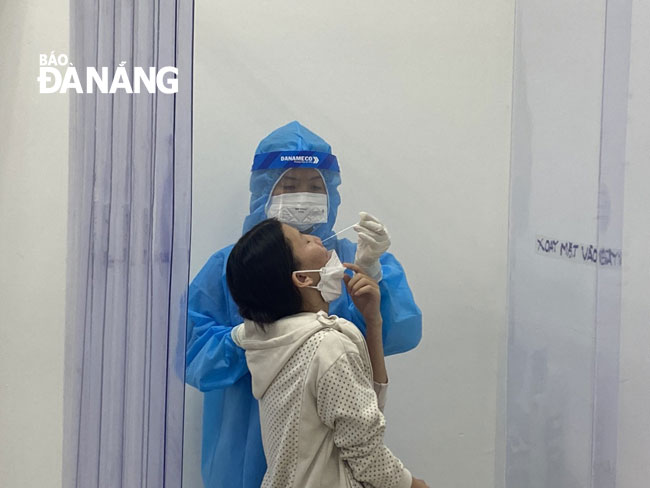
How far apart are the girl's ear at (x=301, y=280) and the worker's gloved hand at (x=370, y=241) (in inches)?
5.9

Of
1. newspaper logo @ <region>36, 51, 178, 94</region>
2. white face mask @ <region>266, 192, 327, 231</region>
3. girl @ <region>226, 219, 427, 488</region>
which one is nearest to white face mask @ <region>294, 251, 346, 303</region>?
girl @ <region>226, 219, 427, 488</region>

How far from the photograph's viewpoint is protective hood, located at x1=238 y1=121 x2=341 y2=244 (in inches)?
66.2

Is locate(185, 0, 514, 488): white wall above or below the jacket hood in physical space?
above

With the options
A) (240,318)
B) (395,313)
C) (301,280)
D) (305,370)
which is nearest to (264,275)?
(301,280)

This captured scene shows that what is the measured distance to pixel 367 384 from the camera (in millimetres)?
1354

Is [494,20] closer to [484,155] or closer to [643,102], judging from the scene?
[484,155]

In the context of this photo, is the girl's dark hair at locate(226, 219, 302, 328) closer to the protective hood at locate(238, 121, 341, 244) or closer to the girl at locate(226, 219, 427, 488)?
the girl at locate(226, 219, 427, 488)

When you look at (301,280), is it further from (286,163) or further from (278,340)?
(286,163)

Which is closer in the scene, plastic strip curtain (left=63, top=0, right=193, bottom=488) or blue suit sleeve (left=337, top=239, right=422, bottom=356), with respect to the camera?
plastic strip curtain (left=63, top=0, right=193, bottom=488)

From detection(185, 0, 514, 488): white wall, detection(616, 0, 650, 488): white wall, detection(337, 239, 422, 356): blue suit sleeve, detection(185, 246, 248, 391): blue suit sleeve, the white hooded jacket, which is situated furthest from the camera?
detection(185, 0, 514, 488): white wall

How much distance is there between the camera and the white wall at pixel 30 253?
6.10ft

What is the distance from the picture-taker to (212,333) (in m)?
1.59

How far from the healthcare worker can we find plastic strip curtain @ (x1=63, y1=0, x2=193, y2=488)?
0.65 ft

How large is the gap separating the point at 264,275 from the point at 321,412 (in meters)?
0.28
